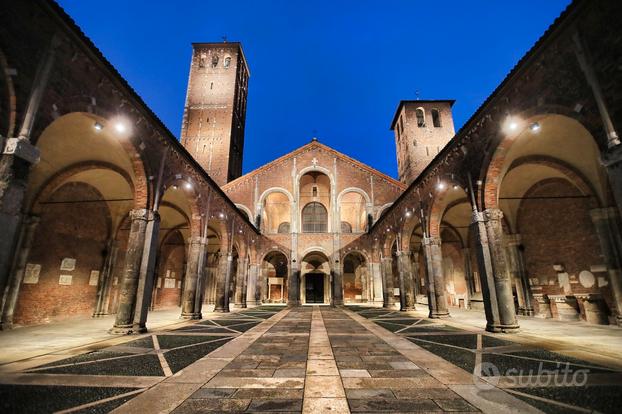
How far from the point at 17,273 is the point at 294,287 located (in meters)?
15.7

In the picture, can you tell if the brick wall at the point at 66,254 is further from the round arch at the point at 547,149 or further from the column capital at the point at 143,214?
the round arch at the point at 547,149

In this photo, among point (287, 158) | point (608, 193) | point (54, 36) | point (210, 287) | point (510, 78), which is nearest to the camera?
point (54, 36)

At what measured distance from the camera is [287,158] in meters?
26.4

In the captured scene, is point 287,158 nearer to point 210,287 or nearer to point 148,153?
point 210,287

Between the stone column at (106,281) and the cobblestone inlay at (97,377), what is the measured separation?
850cm

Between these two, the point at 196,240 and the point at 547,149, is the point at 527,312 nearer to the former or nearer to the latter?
the point at 547,149

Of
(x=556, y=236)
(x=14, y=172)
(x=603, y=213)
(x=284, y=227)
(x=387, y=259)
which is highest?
(x=284, y=227)

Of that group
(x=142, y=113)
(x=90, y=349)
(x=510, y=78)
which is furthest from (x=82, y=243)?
(x=510, y=78)

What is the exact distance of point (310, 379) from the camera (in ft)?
12.1

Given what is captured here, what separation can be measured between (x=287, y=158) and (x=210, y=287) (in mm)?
13249

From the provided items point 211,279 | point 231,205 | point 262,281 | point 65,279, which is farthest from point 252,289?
point 65,279

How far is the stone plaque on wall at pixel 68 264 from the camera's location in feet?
36.6

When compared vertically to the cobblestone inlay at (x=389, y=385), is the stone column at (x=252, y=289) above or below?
above

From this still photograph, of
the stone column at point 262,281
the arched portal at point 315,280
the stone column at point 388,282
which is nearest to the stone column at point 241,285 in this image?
the stone column at point 262,281
